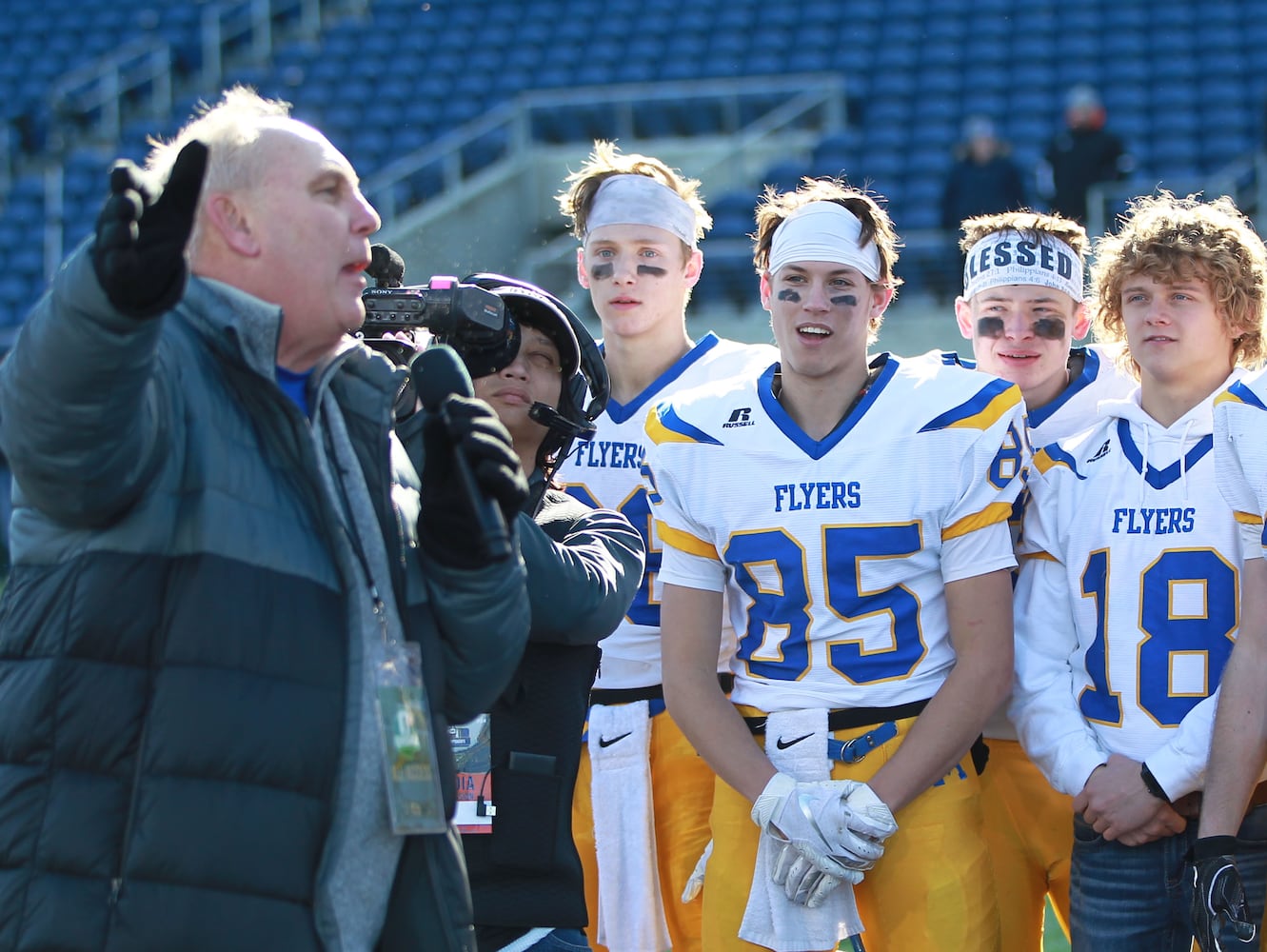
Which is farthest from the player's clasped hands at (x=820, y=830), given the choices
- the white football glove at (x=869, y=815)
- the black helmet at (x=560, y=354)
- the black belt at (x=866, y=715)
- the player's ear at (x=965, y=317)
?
the player's ear at (x=965, y=317)

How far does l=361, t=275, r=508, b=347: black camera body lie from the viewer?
7.32 ft

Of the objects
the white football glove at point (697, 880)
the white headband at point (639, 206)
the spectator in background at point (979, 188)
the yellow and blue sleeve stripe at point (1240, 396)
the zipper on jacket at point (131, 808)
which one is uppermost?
the spectator in background at point (979, 188)

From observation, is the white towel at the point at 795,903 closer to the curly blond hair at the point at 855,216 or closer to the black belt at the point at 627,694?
the black belt at the point at 627,694

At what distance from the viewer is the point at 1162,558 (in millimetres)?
2793

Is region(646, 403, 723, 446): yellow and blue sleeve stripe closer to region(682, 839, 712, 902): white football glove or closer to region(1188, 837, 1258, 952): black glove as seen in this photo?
region(682, 839, 712, 902): white football glove

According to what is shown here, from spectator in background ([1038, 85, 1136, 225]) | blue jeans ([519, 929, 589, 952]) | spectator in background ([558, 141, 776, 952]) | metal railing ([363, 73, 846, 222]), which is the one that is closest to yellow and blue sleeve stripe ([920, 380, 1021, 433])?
spectator in background ([558, 141, 776, 952])

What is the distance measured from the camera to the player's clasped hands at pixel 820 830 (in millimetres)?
2602

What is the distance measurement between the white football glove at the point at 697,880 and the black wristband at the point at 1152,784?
824 mm

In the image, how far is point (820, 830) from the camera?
261cm

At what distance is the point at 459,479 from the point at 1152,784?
1593mm

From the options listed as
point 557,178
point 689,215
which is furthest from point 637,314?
point 557,178

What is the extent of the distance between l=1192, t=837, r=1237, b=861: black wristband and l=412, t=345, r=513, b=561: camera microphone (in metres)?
1.48

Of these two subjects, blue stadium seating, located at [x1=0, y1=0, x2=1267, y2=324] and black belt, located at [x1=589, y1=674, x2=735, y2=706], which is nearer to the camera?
black belt, located at [x1=589, y1=674, x2=735, y2=706]

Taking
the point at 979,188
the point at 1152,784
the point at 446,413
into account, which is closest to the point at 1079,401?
the point at 1152,784
